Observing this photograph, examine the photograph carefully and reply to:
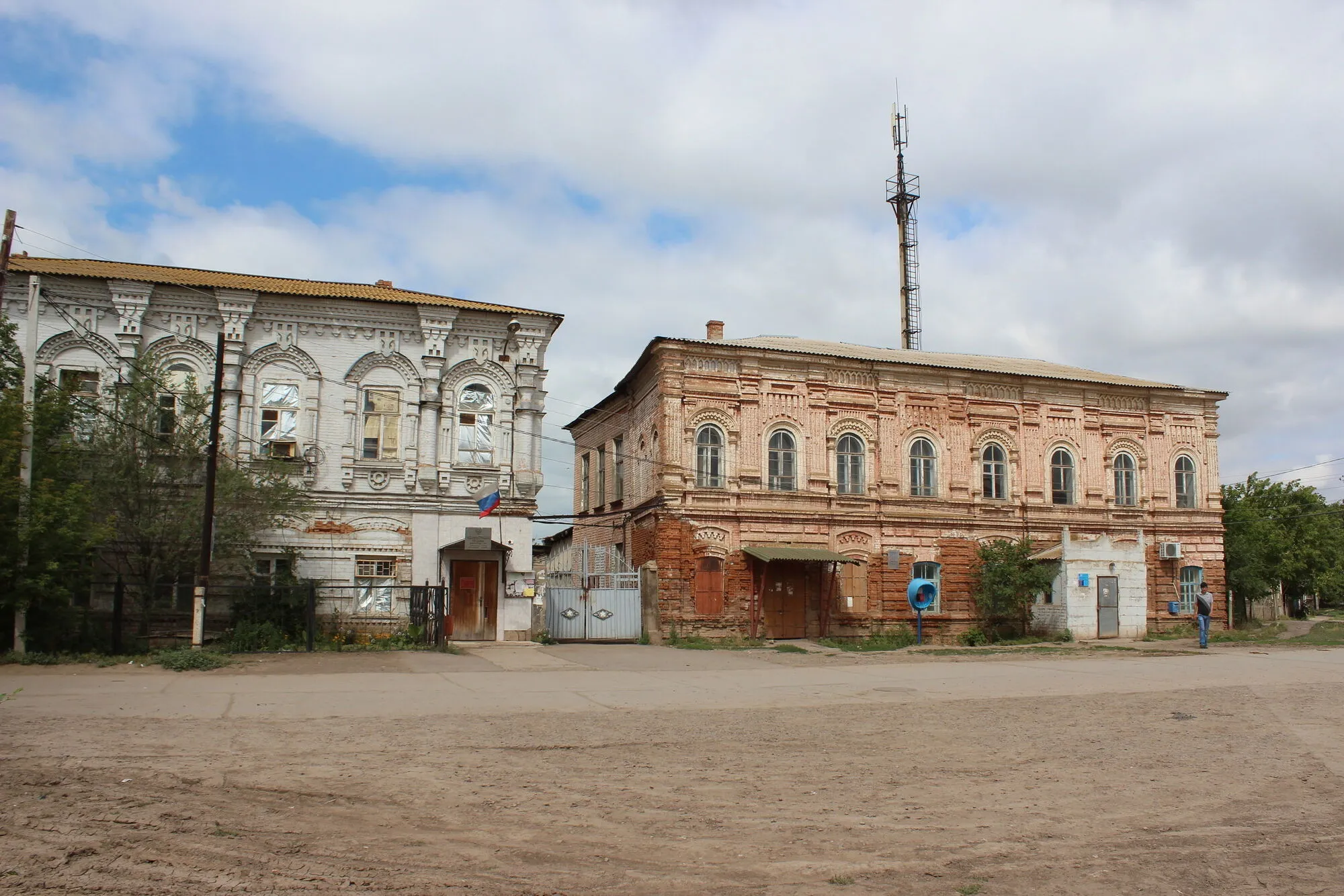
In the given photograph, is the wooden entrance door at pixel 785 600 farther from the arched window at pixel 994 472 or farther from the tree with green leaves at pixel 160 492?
the tree with green leaves at pixel 160 492

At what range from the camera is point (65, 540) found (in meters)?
17.7

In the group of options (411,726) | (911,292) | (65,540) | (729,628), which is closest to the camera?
(411,726)

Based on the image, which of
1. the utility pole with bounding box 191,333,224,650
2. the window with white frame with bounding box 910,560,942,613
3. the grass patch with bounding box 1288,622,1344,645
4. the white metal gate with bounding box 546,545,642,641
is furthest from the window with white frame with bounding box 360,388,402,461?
the grass patch with bounding box 1288,622,1344,645

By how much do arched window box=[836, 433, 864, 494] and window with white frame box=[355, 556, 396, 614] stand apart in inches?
496

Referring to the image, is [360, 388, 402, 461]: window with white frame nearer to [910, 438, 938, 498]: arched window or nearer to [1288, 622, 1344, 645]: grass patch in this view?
[910, 438, 938, 498]: arched window

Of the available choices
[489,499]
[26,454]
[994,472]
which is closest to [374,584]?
[489,499]

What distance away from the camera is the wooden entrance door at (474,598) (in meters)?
23.8

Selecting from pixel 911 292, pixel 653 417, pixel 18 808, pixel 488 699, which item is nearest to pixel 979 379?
pixel 653 417

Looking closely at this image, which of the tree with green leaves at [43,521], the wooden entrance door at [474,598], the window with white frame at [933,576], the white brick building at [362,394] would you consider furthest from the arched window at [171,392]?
the window with white frame at [933,576]

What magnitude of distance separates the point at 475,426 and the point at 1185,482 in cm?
2307

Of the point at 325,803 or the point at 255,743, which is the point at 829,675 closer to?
the point at 255,743

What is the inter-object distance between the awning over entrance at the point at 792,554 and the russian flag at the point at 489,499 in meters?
6.93

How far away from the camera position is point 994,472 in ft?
101

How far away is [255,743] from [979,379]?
24990 millimetres
